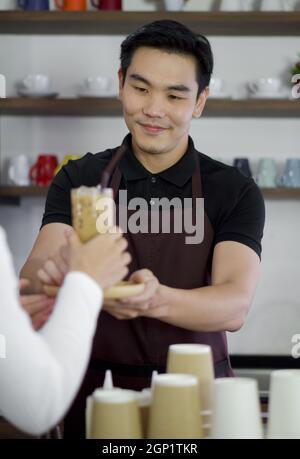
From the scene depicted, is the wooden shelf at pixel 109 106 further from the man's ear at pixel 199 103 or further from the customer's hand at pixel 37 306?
the customer's hand at pixel 37 306

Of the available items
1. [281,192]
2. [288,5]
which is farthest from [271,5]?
[281,192]

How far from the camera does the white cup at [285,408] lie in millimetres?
1256

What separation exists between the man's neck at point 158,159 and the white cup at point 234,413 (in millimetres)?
992

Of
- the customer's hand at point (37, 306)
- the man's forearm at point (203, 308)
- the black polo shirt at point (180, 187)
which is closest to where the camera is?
the customer's hand at point (37, 306)

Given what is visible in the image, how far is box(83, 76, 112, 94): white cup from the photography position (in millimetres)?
3307

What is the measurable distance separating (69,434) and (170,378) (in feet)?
2.37

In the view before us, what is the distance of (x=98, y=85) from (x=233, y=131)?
0.59 m

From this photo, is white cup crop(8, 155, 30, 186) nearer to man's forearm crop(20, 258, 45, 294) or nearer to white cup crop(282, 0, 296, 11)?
white cup crop(282, 0, 296, 11)

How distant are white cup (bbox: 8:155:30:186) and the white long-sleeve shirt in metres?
2.26

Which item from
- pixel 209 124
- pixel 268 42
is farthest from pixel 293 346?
pixel 268 42

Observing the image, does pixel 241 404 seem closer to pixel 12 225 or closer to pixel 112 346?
pixel 112 346

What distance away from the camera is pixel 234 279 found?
1.94m

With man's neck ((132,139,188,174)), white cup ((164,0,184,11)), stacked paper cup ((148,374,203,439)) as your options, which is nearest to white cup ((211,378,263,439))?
stacked paper cup ((148,374,203,439))

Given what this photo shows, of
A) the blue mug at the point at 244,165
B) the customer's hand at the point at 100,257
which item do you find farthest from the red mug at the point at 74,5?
the customer's hand at the point at 100,257
